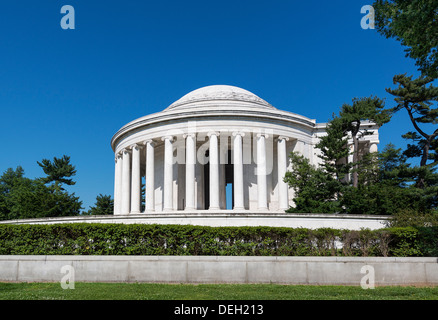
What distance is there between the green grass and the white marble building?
80.8 feet

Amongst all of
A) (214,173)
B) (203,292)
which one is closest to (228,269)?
(203,292)

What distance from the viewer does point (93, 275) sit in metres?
16.5

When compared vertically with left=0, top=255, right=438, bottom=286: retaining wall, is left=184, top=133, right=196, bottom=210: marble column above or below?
above

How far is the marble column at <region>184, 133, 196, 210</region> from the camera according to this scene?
41.2 metres

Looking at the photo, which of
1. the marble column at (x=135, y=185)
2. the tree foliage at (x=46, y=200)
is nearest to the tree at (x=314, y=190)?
the marble column at (x=135, y=185)

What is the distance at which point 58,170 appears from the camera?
2370 inches

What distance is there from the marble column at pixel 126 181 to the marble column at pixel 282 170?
1872cm

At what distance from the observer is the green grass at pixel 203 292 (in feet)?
40.1

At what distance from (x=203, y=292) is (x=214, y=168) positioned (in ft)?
92.6

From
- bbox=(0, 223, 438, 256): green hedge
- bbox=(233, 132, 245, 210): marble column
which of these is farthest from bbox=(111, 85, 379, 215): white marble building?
bbox=(0, 223, 438, 256): green hedge

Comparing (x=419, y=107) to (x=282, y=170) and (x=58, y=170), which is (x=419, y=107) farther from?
(x=58, y=170)

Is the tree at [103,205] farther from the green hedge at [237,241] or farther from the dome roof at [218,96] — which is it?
the green hedge at [237,241]

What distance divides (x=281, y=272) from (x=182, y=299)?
5.70 metres

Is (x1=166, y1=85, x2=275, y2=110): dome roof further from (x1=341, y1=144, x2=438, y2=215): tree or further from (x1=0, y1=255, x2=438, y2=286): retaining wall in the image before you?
(x1=0, y1=255, x2=438, y2=286): retaining wall
